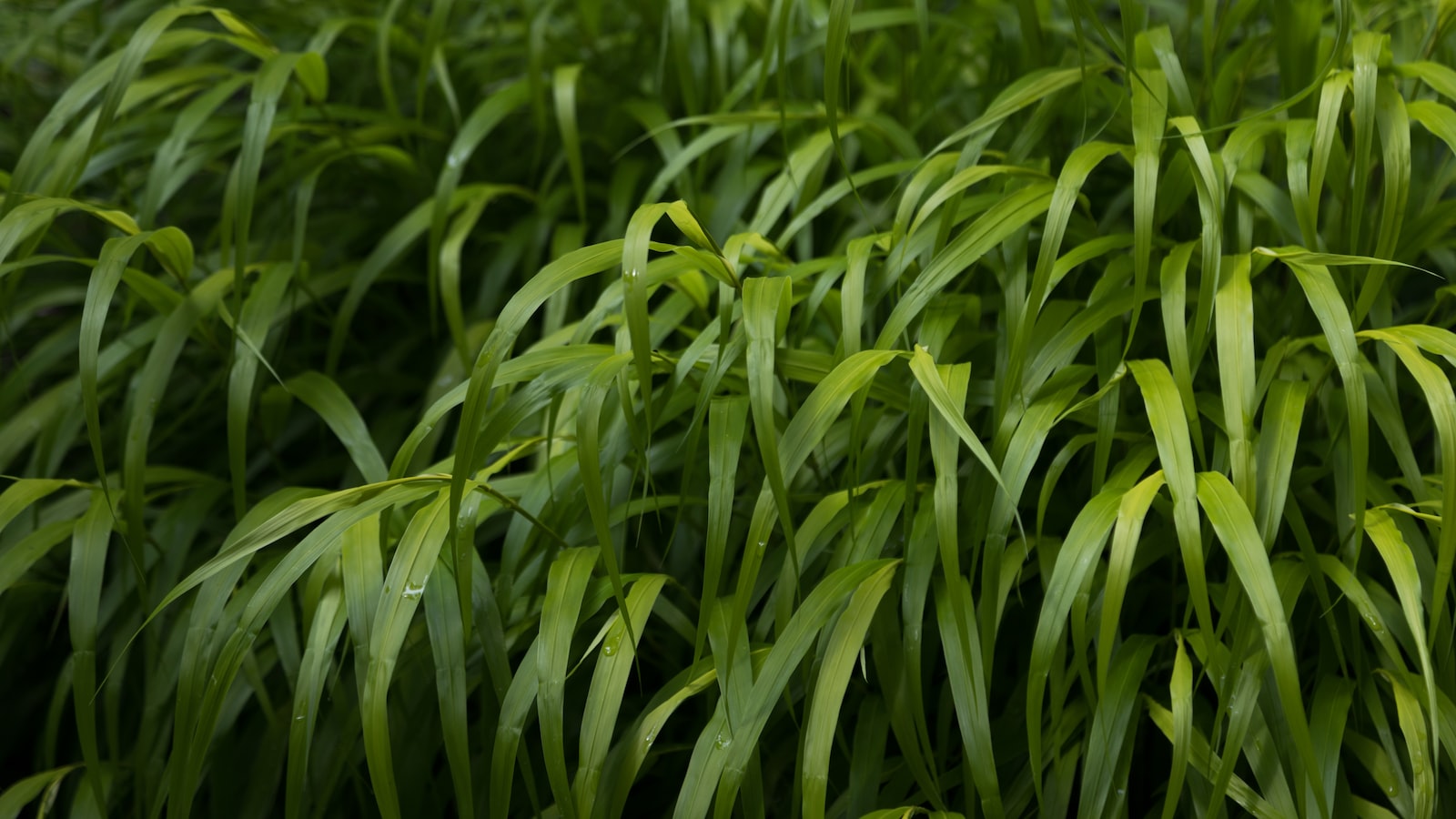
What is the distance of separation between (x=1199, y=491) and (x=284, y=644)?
1.94ft

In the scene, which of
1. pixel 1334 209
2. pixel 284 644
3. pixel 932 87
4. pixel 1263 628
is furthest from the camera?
pixel 932 87

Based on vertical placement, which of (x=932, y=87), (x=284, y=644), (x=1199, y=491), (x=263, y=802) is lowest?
(x=263, y=802)

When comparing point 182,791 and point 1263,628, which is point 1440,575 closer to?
point 1263,628

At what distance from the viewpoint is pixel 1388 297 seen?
2.43 ft

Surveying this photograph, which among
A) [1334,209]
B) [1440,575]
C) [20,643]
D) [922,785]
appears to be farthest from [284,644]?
[1334,209]

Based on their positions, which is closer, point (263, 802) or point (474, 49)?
point (263, 802)

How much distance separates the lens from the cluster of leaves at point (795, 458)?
58 cm

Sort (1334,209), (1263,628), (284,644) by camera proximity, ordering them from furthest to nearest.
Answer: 1. (1334,209)
2. (284,644)
3. (1263,628)

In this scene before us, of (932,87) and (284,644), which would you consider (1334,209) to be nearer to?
(932,87)

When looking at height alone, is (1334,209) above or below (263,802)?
above

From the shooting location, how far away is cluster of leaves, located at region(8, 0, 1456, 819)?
583mm

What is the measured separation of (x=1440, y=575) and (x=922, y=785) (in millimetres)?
305

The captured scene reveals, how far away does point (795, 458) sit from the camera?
59 cm

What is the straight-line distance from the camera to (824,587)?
61cm
